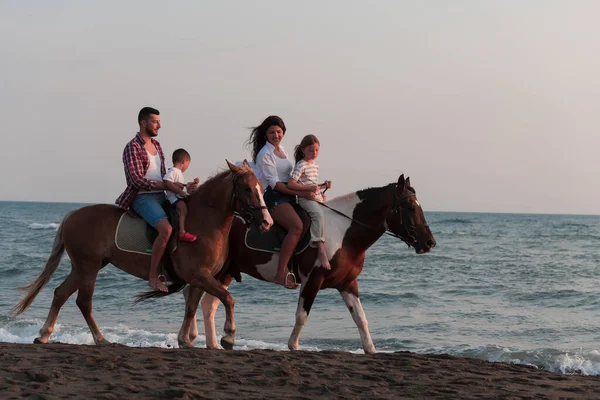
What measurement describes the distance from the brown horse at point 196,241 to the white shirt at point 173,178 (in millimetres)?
178

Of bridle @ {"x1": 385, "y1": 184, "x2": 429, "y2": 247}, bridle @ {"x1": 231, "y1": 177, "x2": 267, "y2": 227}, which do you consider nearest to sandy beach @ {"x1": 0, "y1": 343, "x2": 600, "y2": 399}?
bridle @ {"x1": 385, "y1": 184, "x2": 429, "y2": 247}

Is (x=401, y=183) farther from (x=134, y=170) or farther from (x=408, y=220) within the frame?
(x=134, y=170)

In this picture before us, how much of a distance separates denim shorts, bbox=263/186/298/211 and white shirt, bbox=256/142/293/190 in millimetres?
88

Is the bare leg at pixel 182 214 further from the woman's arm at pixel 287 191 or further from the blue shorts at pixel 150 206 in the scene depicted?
the woman's arm at pixel 287 191

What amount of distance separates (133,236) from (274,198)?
5.24 ft

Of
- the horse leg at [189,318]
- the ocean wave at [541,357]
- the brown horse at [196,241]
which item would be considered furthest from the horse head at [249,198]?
the ocean wave at [541,357]

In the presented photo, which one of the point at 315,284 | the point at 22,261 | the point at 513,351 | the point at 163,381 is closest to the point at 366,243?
the point at 315,284

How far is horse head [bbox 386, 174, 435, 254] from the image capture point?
27.6 feet

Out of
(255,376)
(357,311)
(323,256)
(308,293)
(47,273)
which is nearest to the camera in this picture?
(255,376)

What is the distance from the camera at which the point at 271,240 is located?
8.63m

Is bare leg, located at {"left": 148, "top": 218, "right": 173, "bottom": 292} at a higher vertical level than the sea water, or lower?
higher

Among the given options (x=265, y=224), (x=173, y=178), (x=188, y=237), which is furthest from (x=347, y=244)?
(x=173, y=178)

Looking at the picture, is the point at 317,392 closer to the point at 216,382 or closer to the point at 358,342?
the point at 216,382

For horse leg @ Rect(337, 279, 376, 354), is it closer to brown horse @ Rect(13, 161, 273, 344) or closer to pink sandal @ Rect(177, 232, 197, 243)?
brown horse @ Rect(13, 161, 273, 344)
